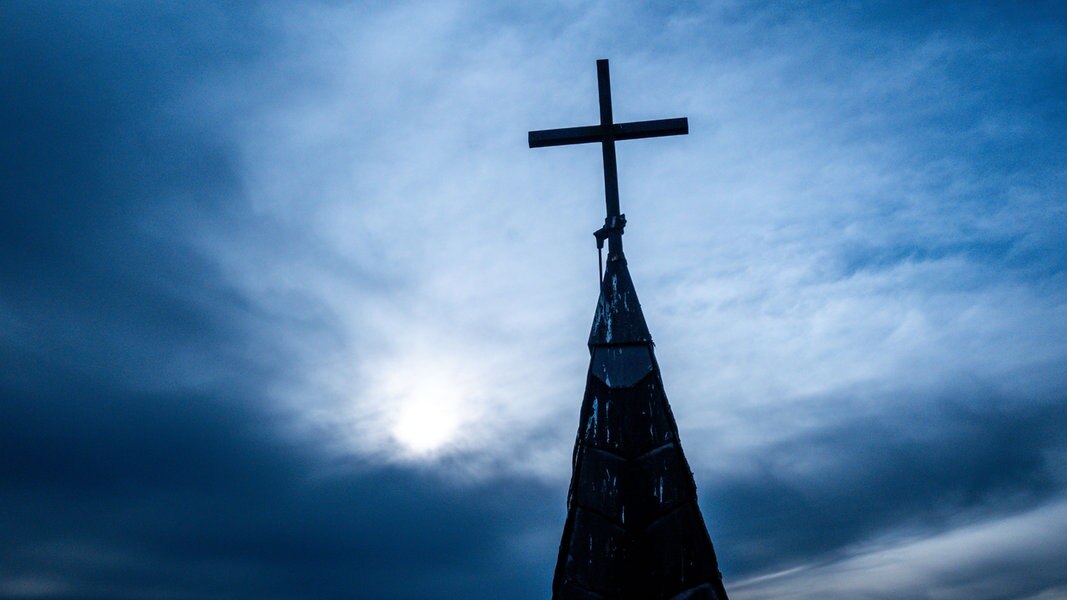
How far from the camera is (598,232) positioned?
222 inches

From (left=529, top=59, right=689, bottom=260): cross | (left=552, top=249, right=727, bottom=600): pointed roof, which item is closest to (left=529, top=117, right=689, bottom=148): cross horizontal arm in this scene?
(left=529, top=59, right=689, bottom=260): cross

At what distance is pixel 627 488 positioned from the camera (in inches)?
183

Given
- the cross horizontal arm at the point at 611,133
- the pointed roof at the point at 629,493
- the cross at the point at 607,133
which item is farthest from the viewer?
the cross horizontal arm at the point at 611,133

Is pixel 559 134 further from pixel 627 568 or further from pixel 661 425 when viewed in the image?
pixel 627 568

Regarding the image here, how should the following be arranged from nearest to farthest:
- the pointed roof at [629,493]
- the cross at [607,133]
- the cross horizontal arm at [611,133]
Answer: the pointed roof at [629,493]
the cross at [607,133]
the cross horizontal arm at [611,133]

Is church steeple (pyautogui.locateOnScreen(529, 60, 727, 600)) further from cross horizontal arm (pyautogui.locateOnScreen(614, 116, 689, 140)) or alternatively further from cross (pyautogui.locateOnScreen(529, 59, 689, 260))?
cross horizontal arm (pyautogui.locateOnScreen(614, 116, 689, 140))

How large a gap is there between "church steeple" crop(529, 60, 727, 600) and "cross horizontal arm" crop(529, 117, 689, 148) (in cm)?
163

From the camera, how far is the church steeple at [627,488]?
4.41m

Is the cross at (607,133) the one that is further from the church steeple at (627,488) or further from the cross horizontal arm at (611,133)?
the church steeple at (627,488)

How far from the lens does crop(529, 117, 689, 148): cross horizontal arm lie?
6504mm

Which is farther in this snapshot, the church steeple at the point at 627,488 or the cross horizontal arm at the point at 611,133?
the cross horizontal arm at the point at 611,133

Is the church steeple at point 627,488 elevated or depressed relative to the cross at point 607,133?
depressed

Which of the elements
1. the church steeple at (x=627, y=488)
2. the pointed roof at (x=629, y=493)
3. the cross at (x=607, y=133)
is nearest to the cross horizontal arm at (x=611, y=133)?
the cross at (x=607, y=133)

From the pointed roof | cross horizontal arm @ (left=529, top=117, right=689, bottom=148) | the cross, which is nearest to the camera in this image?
the pointed roof
